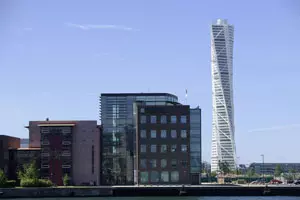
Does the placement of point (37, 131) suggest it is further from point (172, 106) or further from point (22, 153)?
point (172, 106)

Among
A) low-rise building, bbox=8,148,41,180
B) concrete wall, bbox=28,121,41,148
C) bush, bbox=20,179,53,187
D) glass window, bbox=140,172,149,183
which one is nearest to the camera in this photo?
bush, bbox=20,179,53,187

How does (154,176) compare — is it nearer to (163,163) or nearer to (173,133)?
(163,163)

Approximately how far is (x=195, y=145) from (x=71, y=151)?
26.6 metres

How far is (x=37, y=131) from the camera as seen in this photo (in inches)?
4368

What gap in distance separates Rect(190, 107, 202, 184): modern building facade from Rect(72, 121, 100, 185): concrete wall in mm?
19655

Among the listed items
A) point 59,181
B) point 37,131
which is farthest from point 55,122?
point 59,181

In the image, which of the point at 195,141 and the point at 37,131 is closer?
the point at 37,131

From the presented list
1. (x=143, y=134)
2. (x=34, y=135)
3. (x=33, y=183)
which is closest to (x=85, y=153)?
(x=34, y=135)

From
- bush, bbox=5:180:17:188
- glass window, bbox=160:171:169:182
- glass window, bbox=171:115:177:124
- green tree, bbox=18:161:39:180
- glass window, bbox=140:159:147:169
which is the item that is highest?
glass window, bbox=171:115:177:124

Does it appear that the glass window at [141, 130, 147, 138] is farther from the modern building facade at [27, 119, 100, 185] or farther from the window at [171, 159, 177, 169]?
the modern building facade at [27, 119, 100, 185]

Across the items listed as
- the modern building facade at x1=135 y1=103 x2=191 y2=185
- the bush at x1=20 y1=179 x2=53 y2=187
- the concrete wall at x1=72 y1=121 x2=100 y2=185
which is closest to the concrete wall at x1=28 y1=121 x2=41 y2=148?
the concrete wall at x1=72 y1=121 x2=100 y2=185

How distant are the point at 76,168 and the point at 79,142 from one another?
4.46 metres

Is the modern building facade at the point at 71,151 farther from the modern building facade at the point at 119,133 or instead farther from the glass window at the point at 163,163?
the glass window at the point at 163,163

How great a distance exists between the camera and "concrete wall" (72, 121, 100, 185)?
108125mm
